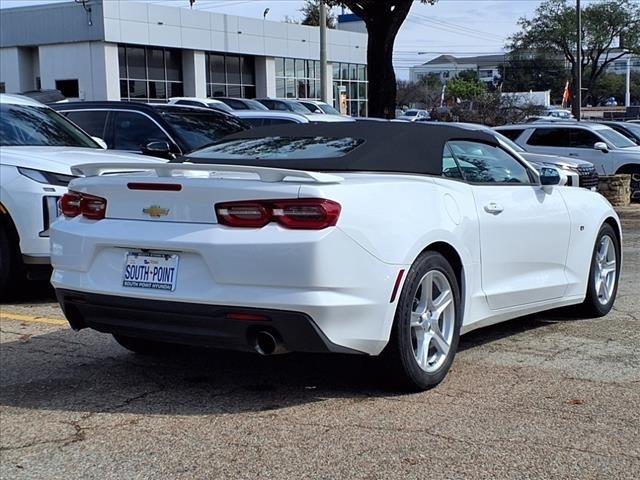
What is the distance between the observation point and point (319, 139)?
18.8 feet

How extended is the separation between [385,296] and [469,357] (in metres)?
1.48

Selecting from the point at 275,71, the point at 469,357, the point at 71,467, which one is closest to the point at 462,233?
the point at 469,357

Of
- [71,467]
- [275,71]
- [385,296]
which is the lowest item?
[71,467]

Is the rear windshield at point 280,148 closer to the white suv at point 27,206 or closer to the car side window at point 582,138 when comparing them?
the white suv at point 27,206

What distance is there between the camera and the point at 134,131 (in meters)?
10.9

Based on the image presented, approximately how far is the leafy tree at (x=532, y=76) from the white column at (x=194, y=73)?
155 ft

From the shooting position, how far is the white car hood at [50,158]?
791 cm

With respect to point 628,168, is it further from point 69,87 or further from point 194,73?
point 69,87

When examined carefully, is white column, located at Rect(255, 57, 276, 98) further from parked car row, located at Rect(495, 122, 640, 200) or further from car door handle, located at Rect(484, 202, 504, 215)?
car door handle, located at Rect(484, 202, 504, 215)

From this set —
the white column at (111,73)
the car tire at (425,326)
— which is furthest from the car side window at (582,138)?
the white column at (111,73)

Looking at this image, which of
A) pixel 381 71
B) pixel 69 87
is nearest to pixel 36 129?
pixel 381 71

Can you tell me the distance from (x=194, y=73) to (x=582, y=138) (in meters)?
31.6

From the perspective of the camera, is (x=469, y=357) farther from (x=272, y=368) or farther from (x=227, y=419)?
(x=227, y=419)

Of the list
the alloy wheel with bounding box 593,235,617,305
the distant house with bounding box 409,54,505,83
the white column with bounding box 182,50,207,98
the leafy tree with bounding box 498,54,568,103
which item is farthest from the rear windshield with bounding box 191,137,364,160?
the distant house with bounding box 409,54,505,83
